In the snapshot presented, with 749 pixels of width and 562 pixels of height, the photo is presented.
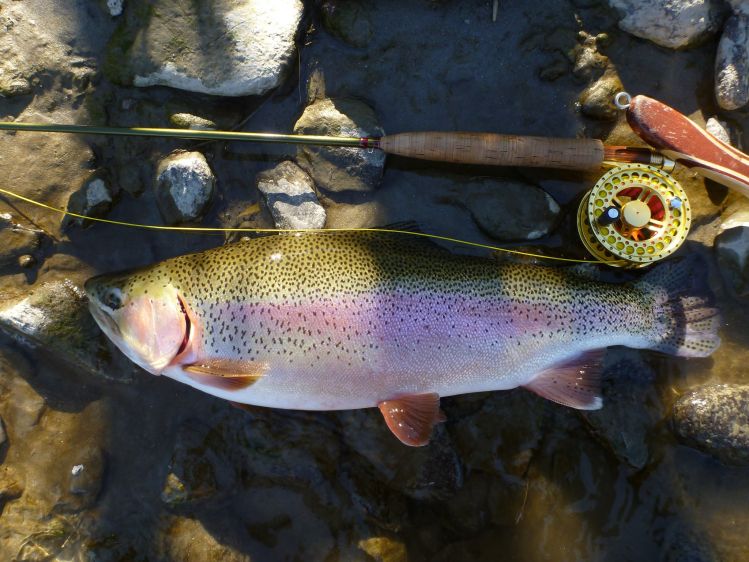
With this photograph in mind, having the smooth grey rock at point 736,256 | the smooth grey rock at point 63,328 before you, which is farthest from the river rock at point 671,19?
the smooth grey rock at point 63,328

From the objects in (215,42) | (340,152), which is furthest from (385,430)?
(215,42)

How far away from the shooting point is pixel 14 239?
291 centimetres

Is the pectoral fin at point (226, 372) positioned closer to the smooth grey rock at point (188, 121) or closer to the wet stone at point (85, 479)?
the wet stone at point (85, 479)

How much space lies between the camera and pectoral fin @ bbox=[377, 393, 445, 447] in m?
2.58

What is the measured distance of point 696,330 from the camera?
2.77 metres

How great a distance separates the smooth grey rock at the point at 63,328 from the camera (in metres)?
2.78

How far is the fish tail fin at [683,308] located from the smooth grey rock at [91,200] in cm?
308

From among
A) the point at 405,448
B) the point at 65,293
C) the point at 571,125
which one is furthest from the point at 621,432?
the point at 65,293

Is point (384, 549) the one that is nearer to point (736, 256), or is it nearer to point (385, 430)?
point (385, 430)

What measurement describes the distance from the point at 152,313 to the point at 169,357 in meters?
0.25

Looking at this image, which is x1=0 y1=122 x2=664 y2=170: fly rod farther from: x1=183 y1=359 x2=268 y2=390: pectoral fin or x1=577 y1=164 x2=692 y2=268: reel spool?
x1=183 y1=359 x2=268 y2=390: pectoral fin

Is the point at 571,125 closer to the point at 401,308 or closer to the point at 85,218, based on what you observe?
the point at 401,308

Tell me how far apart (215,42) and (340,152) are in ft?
3.04

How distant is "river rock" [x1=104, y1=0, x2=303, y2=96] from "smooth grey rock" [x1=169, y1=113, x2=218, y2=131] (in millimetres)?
168
